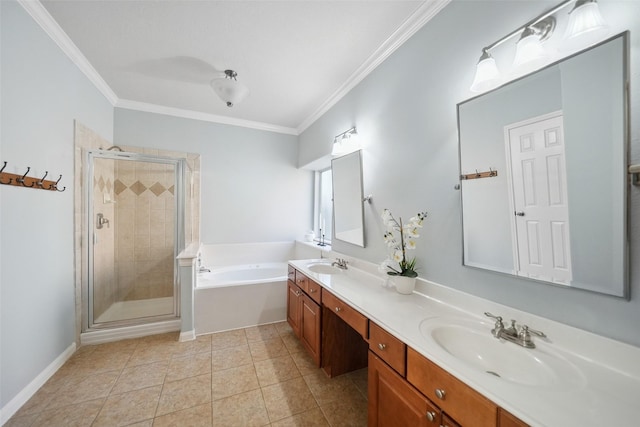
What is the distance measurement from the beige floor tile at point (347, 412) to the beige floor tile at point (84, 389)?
1.59 m

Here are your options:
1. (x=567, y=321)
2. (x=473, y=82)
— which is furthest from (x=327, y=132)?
(x=567, y=321)

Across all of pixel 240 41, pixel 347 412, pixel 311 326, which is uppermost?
pixel 240 41

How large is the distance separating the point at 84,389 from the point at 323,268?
2012mm

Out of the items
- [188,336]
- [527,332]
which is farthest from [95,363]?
[527,332]

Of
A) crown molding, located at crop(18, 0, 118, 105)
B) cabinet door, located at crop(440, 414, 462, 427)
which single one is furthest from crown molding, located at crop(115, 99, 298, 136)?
cabinet door, located at crop(440, 414, 462, 427)

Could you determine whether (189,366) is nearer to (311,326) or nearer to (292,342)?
(292,342)

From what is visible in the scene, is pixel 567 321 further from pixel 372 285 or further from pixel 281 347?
pixel 281 347

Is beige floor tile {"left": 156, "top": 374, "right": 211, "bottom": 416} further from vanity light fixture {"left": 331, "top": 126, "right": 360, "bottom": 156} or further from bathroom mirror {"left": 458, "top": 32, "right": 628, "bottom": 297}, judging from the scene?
vanity light fixture {"left": 331, "top": 126, "right": 360, "bottom": 156}

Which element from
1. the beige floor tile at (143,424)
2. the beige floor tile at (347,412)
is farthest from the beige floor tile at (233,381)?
the beige floor tile at (347,412)

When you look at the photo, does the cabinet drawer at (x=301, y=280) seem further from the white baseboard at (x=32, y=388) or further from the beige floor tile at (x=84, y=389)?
the white baseboard at (x=32, y=388)

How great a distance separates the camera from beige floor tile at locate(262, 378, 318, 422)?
150cm

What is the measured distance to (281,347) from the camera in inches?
87.5

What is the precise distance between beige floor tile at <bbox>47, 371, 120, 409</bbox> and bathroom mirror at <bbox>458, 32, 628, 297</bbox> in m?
2.68

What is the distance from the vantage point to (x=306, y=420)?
1.45 metres
